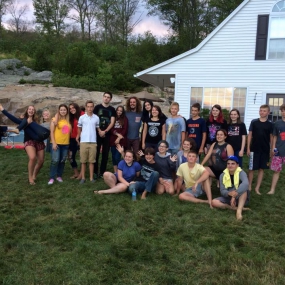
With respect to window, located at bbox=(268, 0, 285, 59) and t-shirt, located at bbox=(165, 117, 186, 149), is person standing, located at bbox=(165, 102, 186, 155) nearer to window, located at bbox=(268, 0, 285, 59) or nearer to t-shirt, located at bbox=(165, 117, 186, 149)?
t-shirt, located at bbox=(165, 117, 186, 149)

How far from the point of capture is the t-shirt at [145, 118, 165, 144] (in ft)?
17.9

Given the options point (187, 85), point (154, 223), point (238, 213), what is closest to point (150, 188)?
point (154, 223)

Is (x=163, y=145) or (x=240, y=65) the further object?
(x=240, y=65)

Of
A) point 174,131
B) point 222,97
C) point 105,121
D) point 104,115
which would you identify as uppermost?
point 222,97

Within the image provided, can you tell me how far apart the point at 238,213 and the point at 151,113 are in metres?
2.38

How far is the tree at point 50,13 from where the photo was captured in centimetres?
3047

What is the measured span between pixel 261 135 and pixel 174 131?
1473 millimetres

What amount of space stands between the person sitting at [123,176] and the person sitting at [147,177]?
99 millimetres

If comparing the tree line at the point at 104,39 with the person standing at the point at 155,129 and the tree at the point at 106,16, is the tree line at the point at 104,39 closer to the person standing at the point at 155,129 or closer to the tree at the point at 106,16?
the tree at the point at 106,16

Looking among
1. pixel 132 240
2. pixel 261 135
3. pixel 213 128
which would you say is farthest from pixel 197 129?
pixel 132 240

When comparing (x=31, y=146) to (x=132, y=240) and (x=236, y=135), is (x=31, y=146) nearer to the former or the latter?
(x=132, y=240)

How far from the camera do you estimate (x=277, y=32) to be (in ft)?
33.4

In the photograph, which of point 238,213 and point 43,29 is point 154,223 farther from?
point 43,29

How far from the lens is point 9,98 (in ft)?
40.1
